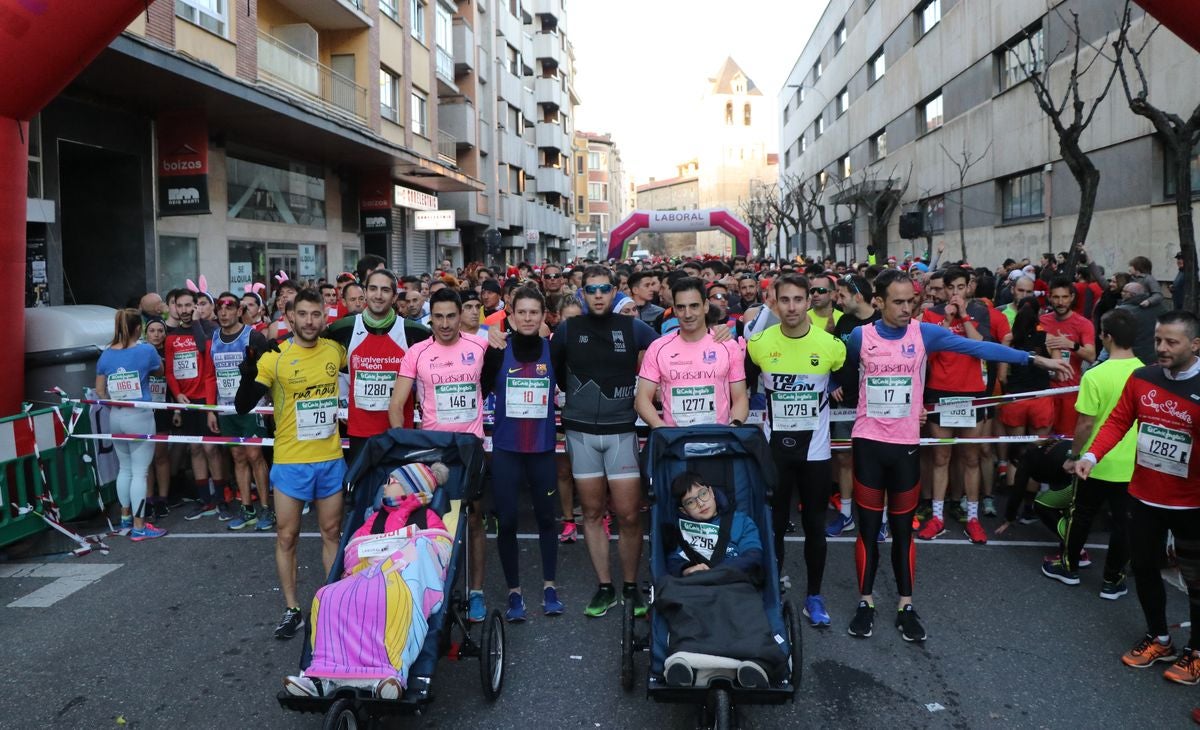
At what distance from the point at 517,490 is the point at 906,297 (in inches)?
101

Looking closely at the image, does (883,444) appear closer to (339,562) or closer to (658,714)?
(658,714)

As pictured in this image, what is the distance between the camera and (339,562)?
161 inches

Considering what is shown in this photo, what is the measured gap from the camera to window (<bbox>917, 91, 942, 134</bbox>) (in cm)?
2814

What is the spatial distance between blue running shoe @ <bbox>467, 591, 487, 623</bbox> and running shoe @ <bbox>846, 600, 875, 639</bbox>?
6.94 feet

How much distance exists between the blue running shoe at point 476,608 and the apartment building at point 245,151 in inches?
346

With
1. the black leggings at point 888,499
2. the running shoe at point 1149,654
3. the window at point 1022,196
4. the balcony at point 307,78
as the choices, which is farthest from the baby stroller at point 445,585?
the window at point 1022,196

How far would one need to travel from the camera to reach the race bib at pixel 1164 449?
424 centimetres

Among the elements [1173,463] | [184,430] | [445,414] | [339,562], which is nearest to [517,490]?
[445,414]

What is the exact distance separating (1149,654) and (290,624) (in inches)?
184

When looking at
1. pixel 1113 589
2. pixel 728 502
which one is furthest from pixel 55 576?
pixel 1113 589

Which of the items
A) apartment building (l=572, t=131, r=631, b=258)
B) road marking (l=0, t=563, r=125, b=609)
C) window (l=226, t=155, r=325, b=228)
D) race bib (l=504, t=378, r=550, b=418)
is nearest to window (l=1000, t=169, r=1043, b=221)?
window (l=226, t=155, r=325, b=228)

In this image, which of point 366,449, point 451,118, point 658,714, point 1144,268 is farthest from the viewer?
point 451,118

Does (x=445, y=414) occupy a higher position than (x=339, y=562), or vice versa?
(x=445, y=414)

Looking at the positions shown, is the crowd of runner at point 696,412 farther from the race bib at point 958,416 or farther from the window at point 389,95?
the window at point 389,95
